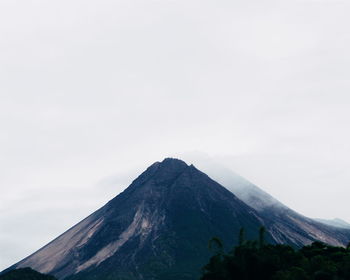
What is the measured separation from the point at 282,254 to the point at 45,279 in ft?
163

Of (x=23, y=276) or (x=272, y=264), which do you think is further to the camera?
(x=23, y=276)

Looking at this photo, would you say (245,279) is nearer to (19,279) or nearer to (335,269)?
(335,269)

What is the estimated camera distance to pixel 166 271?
19025cm

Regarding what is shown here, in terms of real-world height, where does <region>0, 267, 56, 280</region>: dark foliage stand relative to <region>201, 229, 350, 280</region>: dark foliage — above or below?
above

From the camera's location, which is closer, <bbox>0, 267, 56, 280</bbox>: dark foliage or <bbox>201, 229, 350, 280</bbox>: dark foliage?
<bbox>201, 229, 350, 280</bbox>: dark foliage

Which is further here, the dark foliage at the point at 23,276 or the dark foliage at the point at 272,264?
the dark foliage at the point at 23,276

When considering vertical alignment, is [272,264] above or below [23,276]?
below

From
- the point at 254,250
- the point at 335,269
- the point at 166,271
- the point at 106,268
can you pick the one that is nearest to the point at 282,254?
the point at 254,250

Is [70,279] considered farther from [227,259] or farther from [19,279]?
[227,259]

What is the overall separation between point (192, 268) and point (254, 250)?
122 m

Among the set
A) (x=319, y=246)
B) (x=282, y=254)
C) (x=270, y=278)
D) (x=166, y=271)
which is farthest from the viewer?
(x=166, y=271)

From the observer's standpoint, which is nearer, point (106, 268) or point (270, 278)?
point (270, 278)

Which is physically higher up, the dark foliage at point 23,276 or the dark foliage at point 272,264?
the dark foliage at point 23,276

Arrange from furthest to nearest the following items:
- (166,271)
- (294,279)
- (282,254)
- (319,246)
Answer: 1. (166,271)
2. (319,246)
3. (282,254)
4. (294,279)
